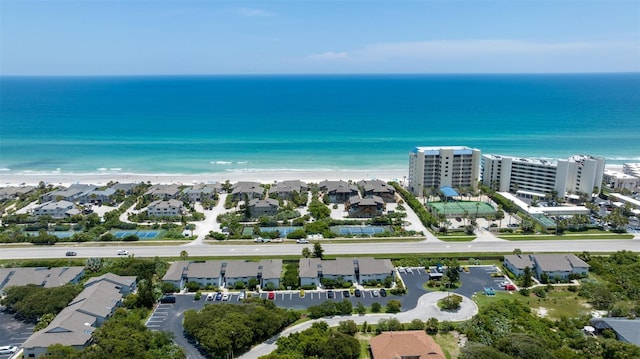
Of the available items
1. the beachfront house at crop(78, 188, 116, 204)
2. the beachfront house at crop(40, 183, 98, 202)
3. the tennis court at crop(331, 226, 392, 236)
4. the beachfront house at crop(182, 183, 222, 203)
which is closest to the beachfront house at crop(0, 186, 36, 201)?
the beachfront house at crop(40, 183, 98, 202)

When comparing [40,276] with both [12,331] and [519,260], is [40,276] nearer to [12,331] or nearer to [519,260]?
[12,331]

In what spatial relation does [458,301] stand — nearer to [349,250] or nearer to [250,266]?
[349,250]

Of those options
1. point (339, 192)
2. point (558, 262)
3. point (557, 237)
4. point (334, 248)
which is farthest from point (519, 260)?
point (339, 192)

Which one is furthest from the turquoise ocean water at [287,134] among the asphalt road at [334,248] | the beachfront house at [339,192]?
the asphalt road at [334,248]

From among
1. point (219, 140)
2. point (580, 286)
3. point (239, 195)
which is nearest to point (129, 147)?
point (219, 140)

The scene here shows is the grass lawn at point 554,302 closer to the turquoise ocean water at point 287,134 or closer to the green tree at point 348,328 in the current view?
the green tree at point 348,328

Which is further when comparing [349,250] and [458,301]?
[349,250]

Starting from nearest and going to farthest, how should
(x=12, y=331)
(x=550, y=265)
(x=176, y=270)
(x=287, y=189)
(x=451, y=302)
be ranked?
(x=12, y=331), (x=451, y=302), (x=176, y=270), (x=550, y=265), (x=287, y=189)
